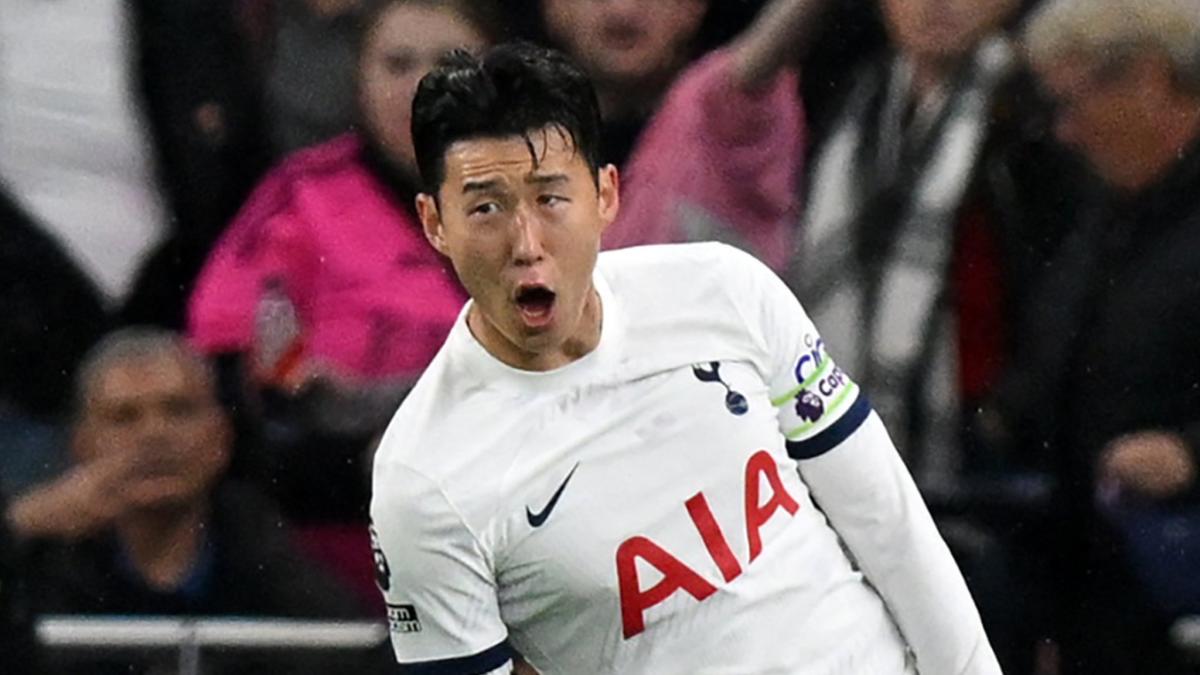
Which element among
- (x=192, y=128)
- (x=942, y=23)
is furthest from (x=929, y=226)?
(x=192, y=128)

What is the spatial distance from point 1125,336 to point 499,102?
7.01 ft

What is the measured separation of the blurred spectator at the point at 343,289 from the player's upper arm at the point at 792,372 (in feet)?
5.53

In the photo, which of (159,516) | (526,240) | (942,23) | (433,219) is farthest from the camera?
(159,516)

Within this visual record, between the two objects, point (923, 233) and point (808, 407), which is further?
point (923, 233)

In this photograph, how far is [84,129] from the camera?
4289mm

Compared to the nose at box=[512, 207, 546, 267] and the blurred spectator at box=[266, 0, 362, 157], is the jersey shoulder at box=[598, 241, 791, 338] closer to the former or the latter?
the nose at box=[512, 207, 546, 267]

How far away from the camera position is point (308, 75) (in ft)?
14.0

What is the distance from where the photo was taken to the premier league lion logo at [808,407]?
2.55 m

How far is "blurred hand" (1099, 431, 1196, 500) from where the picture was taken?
13.9 feet

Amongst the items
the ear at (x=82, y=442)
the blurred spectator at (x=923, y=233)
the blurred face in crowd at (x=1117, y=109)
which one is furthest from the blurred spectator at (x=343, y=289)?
the blurred face in crowd at (x=1117, y=109)

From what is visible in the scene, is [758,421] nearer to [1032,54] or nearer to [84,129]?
[1032,54]

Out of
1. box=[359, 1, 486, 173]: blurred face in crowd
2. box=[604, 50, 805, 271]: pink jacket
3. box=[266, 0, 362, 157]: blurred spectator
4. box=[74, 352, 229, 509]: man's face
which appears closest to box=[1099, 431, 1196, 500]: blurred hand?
box=[604, 50, 805, 271]: pink jacket

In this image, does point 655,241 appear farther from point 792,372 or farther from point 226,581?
point 792,372

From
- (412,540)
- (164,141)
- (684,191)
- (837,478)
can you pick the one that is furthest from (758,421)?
(164,141)
